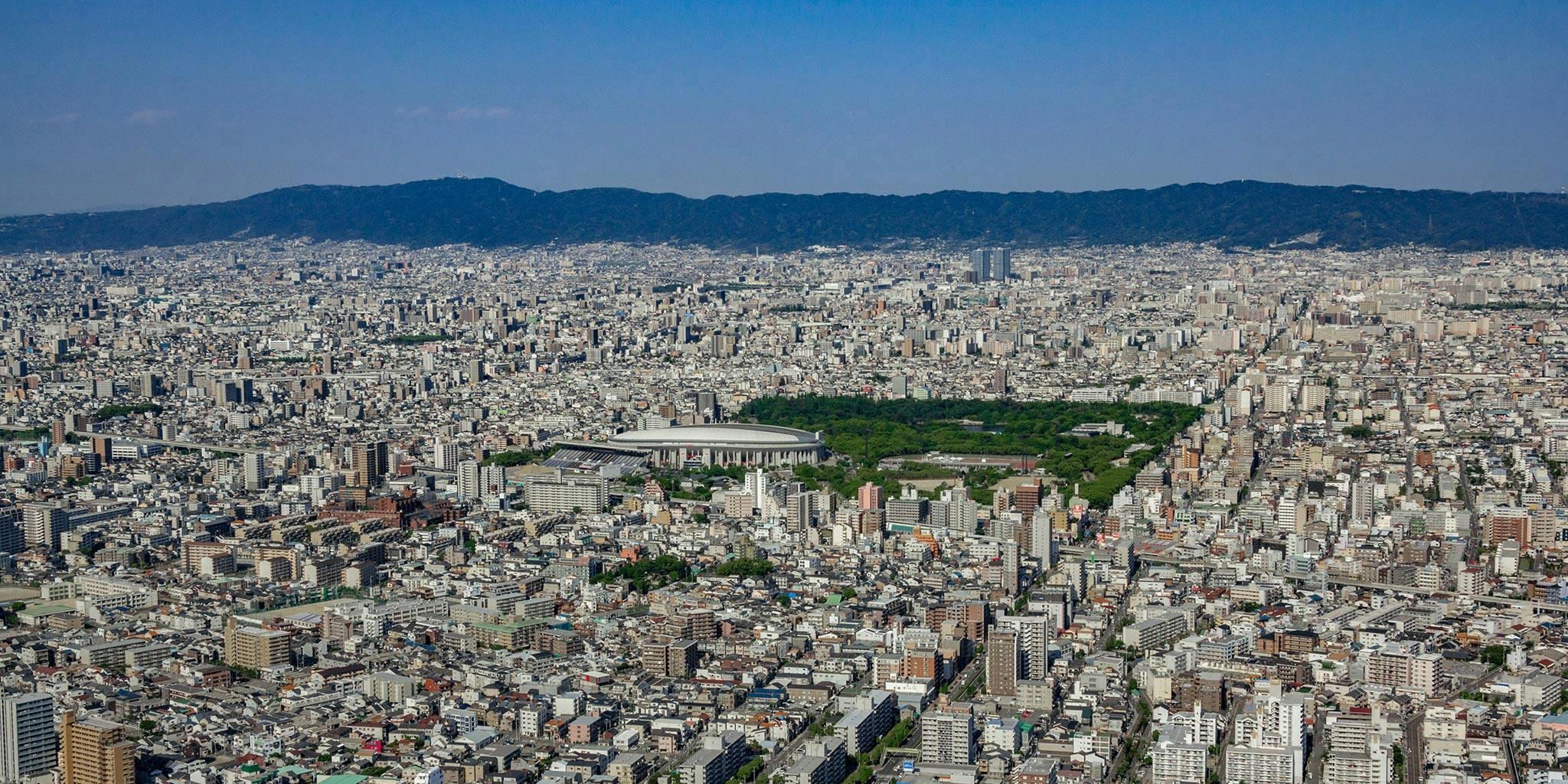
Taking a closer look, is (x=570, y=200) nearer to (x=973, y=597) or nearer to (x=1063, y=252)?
(x=1063, y=252)

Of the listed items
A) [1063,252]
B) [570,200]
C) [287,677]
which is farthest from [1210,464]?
[570,200]

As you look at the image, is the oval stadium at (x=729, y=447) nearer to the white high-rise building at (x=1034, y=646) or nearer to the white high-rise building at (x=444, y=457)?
the white high-rise building at (x=444, y=457)

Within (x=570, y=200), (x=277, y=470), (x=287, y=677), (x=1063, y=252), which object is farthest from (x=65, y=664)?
(x=570, y=200)

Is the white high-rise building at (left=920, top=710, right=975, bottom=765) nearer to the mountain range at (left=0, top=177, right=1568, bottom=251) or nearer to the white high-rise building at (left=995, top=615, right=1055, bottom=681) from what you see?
the white high-rise building at (left=995, top=615, right=1055, bottom=681)

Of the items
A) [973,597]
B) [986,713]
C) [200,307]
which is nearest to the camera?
[986,713]

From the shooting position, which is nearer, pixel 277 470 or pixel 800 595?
pixel 800 595

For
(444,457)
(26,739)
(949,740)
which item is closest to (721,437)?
(444,457)

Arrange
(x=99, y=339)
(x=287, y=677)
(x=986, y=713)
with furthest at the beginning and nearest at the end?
(x=99, y=339), (x=287, y=677), (x=986, y=713)
